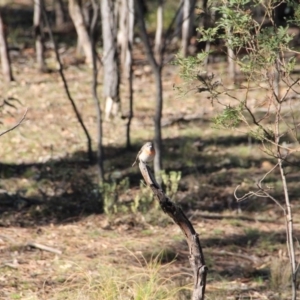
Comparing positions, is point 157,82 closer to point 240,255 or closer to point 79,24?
point 240,255

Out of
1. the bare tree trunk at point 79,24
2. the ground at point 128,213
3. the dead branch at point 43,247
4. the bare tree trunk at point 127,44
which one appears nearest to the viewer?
the ground at point 128,213

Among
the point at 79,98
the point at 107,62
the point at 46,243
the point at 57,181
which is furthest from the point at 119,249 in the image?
the point at 79,98

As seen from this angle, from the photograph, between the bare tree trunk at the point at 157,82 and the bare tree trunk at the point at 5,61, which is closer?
the bare tree trunk at the point at 157,82

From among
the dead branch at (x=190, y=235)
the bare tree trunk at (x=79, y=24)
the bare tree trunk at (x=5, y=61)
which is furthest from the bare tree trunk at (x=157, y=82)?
the bare tree trunk at (x=79, y=24)

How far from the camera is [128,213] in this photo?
30.5ft

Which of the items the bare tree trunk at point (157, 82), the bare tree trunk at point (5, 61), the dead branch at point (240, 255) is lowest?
the dead branch at point (240, 255)

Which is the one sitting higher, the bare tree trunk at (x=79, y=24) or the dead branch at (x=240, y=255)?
the bare tree trunk at (x=79, y=24)

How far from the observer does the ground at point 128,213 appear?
279 inches

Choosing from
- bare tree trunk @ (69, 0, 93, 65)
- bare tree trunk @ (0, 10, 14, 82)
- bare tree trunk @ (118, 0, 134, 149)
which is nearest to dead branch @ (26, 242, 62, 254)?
bare tree trunk @ (118, 0, 134, 149)

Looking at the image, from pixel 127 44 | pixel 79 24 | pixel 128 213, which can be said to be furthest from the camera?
pixel 79 24

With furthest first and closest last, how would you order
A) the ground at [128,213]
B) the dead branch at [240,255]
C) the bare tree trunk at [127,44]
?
the bare tree trunk at [127,44] → the dead branch at [240,255] → the ground at [128,213]

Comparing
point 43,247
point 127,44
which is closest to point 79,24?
point 127,44

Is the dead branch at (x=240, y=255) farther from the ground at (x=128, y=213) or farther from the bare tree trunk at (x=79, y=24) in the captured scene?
the bare tree trunk at (x=79, y=24)

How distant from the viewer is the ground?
7091 mm
